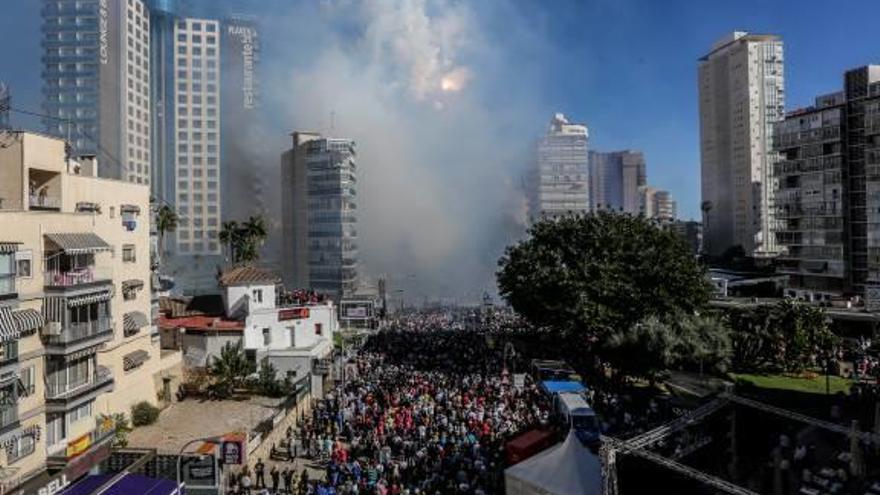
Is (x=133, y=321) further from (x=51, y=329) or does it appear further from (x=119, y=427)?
(x=51, y=329)

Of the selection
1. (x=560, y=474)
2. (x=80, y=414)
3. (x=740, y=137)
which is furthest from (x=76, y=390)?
(x=740, y=137)

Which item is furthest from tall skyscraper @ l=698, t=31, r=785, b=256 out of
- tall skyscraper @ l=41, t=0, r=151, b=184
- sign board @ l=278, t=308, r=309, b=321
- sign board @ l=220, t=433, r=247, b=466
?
sign board @ l=220, t=433, r=247, b=466

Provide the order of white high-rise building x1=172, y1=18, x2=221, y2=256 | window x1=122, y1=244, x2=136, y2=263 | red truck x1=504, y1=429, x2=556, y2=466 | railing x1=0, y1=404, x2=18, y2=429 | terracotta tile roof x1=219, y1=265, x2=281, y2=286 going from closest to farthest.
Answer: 1. railing x1=0, y1=404, x2=18, y2=429
2. red truck x1=504, y1=429, x2=556, y2=466
3. window x1=122, y1=244, x2=136, y2=263
4. terracotta tile roof x1=219, y1=265, x2=281, y2=286
5. white high-rise building x1=172, y1=18, x2=221, y2=256

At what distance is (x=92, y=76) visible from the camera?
111250 millimetres

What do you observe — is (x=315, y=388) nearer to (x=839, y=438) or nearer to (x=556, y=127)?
(x=839, y=438)

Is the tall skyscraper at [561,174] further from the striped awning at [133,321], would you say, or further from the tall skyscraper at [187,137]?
the striped awning at [133,321]

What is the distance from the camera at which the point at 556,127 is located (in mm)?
193750

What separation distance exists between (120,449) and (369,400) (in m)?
11.2

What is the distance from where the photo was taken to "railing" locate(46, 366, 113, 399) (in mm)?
25203

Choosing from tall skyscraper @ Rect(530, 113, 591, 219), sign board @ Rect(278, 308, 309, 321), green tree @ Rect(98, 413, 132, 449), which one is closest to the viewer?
green tree @ Rect(98, 413, 132, 449)

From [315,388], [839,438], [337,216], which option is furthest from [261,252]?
[839,438]

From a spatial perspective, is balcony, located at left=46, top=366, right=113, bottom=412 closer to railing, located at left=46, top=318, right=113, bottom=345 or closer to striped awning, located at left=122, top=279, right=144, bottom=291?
railing, located at left=46, top=318, right=113, bottom=345

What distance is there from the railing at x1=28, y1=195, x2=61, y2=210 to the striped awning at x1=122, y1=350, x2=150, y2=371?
8.14 meters

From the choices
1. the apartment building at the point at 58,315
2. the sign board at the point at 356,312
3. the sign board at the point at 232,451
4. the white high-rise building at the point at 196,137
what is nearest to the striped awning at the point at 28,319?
the apartment building at the point at 58,315
